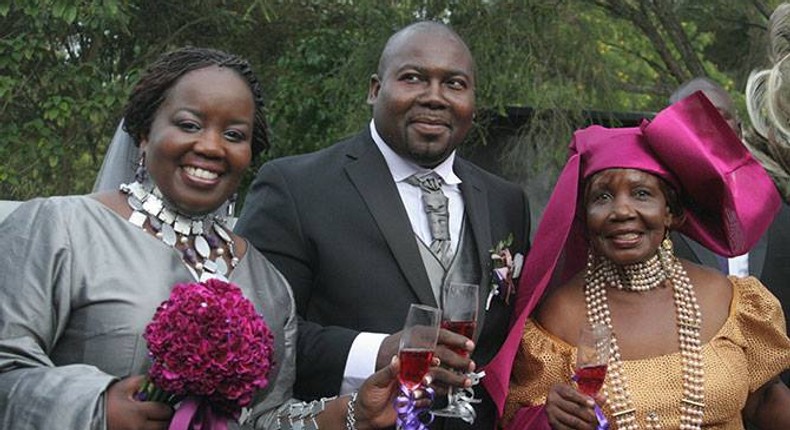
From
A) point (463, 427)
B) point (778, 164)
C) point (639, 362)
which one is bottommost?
point (463, 427)

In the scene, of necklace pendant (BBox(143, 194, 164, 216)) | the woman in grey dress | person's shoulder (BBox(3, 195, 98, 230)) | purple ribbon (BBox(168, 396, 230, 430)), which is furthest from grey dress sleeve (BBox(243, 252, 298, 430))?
person's shoulder (BBox(3, 195, 98, 230))

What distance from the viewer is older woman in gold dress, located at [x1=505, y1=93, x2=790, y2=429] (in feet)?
13.3

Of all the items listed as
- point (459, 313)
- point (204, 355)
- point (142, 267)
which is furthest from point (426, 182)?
point (204, 355)

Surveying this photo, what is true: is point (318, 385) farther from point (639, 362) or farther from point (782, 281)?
point (782, 281)

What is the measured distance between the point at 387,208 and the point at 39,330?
61.1 inches

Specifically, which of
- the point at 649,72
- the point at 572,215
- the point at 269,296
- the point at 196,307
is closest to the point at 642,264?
the point at 572,215

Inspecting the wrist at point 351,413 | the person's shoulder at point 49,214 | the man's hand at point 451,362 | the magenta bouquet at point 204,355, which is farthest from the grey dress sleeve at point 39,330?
the man's hand at point 451,362

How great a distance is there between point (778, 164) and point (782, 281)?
101 cm

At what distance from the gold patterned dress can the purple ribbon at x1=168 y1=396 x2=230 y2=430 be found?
138 centimetres

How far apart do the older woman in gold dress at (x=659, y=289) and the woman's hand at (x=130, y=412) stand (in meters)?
1.47

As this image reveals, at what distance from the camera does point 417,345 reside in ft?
11.3

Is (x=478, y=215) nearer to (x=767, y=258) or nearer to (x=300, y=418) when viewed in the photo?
(x=300, y=418)

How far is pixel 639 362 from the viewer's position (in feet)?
13.4

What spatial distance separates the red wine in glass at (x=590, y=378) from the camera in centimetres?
371
